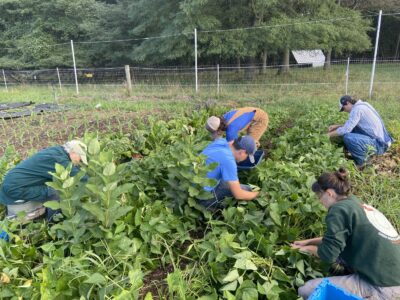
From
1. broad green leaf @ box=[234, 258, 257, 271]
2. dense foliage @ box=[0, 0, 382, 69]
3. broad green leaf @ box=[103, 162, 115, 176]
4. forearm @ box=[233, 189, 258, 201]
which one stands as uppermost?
dense foliage @ box=[0, 0, 382, 69]

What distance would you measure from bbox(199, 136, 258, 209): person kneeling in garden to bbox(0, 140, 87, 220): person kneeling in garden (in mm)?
1157

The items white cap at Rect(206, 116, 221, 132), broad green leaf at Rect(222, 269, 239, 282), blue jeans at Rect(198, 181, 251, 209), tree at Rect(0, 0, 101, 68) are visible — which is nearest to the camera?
broad green leaf at Rect(222, 269, 239, 282)

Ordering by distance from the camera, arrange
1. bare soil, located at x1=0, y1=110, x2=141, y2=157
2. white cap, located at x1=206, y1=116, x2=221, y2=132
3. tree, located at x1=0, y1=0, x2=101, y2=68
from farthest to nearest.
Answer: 1. tree, located at x1=0, y1=0, x2=101, y2=68
2. bare soil, located at x1=0, y1=110, x2=141, y2=157
3. white cap, located at x1=206, y1=116, x2=221, y2=132

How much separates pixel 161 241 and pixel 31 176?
139cm

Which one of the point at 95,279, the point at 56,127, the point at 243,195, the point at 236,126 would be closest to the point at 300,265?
the point at 243,195

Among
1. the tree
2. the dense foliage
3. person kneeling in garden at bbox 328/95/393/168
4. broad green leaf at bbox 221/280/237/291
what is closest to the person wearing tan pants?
person kneeling in garden at bbox 328/95/393/168

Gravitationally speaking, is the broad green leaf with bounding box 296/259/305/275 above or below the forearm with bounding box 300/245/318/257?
below

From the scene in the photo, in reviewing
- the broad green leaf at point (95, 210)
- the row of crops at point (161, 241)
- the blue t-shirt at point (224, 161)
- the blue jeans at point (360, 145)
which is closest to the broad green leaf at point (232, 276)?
the row of crops at point (161, 241)

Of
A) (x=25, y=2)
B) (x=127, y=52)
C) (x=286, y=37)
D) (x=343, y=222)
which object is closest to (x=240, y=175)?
(x=343, y=222)

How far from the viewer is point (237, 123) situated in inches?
162

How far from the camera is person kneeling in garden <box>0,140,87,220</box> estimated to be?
10.0 ft

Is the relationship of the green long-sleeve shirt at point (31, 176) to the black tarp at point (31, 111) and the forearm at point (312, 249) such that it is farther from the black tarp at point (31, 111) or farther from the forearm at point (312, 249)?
the black tarp at point (31, 111)

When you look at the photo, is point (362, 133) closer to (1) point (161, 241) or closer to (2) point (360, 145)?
(2) point (360, 145)

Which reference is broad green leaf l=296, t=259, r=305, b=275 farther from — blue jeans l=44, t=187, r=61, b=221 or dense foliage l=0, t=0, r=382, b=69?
dense foliage l=0, t=0, r=382, b=69
